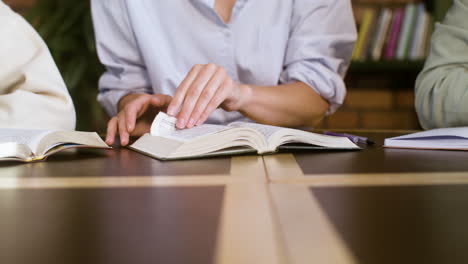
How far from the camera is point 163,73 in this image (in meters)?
1.35

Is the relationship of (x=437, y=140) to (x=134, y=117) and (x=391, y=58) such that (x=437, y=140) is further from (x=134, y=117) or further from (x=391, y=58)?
(x=391, y=58)

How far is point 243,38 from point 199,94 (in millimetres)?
495

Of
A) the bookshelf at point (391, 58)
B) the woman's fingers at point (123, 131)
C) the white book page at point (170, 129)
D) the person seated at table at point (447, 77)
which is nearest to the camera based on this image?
the white book page at point (170, 129)

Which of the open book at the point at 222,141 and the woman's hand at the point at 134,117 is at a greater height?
the open book at the point at 222,141

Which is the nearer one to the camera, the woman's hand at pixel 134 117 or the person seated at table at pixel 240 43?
the woman's hand at pixel 134 117

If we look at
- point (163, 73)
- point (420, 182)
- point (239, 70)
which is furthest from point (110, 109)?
point (420, 182)

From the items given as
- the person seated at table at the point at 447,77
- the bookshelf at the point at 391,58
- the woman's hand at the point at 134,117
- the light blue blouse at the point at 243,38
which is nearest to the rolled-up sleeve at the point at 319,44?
the light blue blouse at the point at 243,38

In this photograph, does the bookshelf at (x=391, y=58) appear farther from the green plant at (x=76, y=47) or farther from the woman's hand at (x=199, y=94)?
the woman's hand at (x=199, y=94)

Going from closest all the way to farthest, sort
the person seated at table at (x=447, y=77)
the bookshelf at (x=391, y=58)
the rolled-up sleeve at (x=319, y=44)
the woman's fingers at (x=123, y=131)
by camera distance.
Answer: the woman's fingers at (x=123, y=131) → the person seated at table at (x=447, y=77) → the rolled-up sleeve at (x=319, y=44) → the bookshelf at (x=391, y=58)

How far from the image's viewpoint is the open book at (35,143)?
0.67 metres

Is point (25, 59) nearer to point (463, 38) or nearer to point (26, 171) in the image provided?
point (26, 171)

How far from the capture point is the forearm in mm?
1134

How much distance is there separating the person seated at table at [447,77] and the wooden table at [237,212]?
42 cm

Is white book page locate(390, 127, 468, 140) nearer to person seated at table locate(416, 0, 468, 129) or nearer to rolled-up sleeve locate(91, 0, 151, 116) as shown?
person seated at table locate(416, 0, 468, 129)
